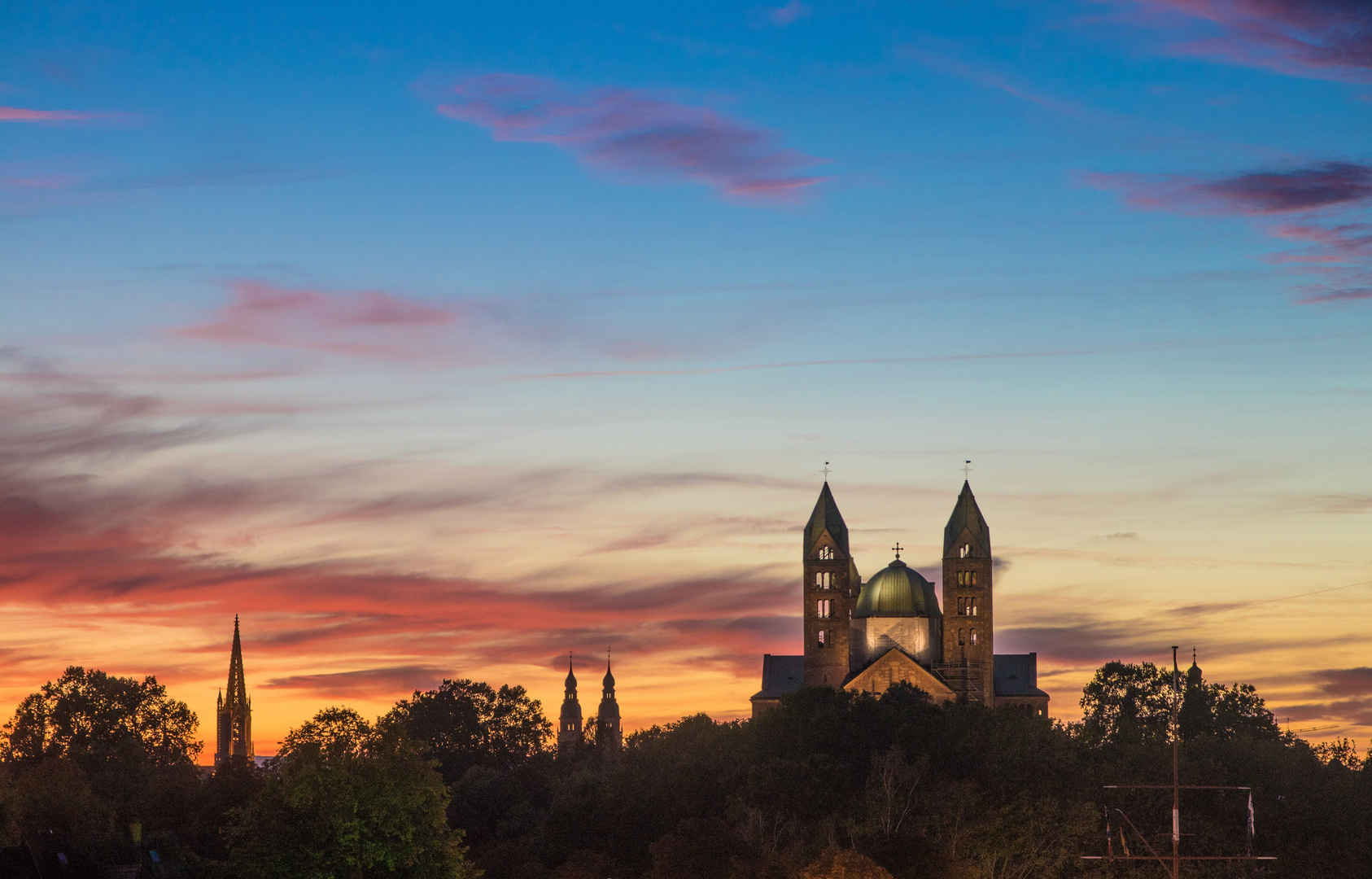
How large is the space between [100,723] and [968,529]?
8434 centimetres

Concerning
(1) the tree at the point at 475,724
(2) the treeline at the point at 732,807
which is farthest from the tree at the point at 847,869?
(1) the tree at the point at 475,724

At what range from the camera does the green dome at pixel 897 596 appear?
17612cm

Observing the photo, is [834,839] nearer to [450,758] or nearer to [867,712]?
[867,712]

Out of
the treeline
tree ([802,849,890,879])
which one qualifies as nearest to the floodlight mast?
the treeline

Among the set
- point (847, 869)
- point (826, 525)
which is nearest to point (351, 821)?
point (847, 869)

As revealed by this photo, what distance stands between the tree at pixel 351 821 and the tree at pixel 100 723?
7306 cm

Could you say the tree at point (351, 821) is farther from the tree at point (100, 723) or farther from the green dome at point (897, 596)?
the green dome at point (897, 596)

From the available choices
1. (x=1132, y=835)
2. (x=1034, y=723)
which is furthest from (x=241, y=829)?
(x=1034, y=723)

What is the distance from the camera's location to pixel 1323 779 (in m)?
129

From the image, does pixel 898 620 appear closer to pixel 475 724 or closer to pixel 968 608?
pixel 968 608

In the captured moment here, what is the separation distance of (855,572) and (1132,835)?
81.4 metres

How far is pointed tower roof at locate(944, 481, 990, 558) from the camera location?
17600cm

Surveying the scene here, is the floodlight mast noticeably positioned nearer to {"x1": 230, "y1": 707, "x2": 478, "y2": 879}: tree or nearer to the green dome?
{"x1": 230, "y1": 707, "x2": 478, "y2": 879}: tree

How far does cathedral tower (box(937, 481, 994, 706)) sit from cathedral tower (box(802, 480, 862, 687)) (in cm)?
1051
